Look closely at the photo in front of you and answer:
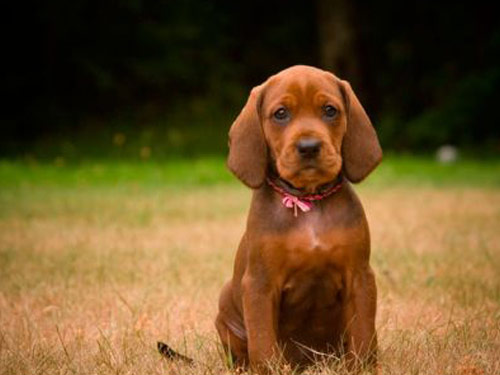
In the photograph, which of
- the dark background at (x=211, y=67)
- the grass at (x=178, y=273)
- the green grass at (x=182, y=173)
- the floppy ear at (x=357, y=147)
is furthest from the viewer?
the dark background at (x=211, y=67)

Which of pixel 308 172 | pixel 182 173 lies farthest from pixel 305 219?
pixel 182 173

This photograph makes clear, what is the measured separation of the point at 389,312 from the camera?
5.20 meters

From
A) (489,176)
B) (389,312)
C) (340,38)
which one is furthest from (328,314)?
(340,38)

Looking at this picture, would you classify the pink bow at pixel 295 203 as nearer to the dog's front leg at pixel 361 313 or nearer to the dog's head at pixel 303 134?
the dog's head at pixel 303 134

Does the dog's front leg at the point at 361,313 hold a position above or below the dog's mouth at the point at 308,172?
below

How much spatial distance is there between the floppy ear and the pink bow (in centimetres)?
25

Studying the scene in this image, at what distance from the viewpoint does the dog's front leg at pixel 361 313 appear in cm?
385

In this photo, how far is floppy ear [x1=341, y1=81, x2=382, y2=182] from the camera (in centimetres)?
396

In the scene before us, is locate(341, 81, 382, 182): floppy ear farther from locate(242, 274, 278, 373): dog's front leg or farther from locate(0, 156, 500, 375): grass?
locate(0, 156, 500, 375): grass

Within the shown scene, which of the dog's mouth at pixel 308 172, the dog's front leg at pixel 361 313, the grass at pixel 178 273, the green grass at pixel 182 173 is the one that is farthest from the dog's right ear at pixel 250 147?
the green grass at pixel 182 173

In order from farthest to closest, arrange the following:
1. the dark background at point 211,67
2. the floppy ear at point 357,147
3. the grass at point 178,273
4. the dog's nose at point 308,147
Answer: the dark background at point 211,67 → the grass at point 178,273 → the floppy ear at point 357,147 → the dog's nose at point 308,147

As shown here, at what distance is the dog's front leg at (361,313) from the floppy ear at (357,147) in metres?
0.47

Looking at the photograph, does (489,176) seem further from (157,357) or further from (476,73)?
(157,357)

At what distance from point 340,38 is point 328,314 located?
16940 millimetres
